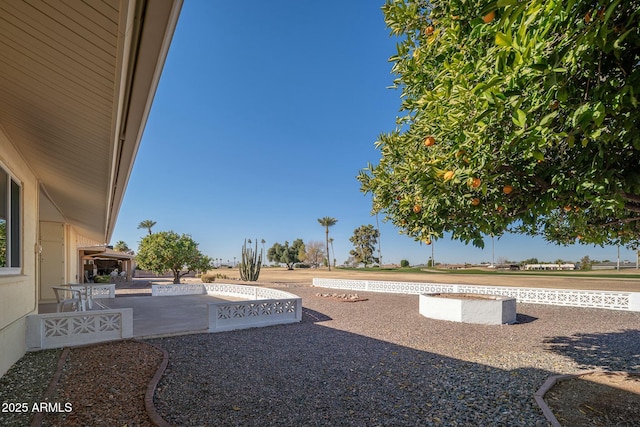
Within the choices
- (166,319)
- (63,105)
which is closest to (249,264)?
(166,319)

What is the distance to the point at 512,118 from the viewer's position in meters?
2.30

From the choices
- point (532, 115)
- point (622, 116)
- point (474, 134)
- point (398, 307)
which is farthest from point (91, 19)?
point (398, 307)

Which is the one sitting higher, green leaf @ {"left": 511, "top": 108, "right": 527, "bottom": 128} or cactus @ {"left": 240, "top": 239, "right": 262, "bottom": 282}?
green leaf @ {"left": 511, "top": 108, "right": 527, "bottom": 128}

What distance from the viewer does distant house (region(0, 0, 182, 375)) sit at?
104 inches

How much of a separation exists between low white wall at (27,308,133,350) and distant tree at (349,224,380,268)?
74422 mm

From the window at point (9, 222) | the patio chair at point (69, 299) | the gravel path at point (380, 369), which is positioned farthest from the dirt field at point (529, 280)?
the window at point (9, 222)

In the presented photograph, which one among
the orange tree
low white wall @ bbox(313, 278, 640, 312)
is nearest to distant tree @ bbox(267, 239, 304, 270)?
low white wall @ bbox(313, 278, 640, 312)

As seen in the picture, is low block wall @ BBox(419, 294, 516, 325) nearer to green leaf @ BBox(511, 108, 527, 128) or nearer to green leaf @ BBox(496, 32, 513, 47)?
green leaf @ BBox(511, 108, 527, 128)

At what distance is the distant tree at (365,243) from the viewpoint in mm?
81000

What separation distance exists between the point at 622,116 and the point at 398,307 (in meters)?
12.7

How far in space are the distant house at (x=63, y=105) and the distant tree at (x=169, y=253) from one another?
17258 millimetres

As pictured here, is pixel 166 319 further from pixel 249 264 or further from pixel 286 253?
pixel 286 253

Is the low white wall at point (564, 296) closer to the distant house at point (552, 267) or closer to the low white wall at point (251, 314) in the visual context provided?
the low white wall at point (251, 314)

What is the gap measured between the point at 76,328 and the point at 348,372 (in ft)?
20.1
